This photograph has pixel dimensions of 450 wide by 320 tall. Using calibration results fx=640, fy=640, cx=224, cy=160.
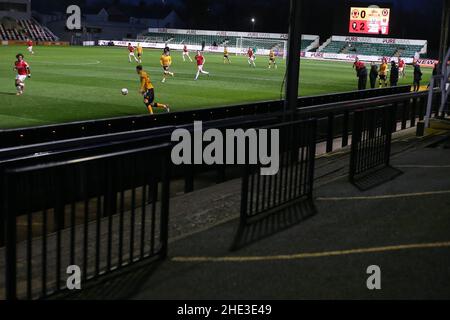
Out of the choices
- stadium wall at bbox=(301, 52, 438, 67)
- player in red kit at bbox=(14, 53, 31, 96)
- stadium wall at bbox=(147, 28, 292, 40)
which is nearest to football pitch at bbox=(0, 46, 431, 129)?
player in red kit at bbox=(14, 53, 31, 96)

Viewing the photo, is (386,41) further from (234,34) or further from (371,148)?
(371,148)

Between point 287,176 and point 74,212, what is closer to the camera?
point 74,212

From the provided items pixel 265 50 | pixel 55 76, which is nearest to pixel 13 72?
pixel 55 76

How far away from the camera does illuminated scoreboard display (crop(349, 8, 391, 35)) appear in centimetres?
6469

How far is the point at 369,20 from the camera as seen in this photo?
65.4 meters

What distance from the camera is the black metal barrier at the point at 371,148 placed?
9.71m

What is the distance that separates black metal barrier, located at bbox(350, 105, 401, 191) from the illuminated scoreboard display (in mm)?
56044

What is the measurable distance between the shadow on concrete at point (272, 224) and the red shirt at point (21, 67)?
1752 cm

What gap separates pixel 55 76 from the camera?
3331 centimetres

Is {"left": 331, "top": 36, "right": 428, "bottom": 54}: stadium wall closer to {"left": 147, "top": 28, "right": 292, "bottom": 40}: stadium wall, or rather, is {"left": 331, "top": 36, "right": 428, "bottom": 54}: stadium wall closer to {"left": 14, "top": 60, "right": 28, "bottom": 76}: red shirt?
{"left": 147, "top": 28, "right": 292, "bottom": 40}: stadium wall

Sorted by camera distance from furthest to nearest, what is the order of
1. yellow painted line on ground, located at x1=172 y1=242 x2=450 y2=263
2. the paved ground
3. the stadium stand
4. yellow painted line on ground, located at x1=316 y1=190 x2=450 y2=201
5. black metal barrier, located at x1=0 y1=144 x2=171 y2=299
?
the stadium stand → yellow painted line on ground, located at x1=316 y1=190 x2=450 y2=201 → yellow painted line on ground, located at x1=172 y1=242 x2=450 y2=263 → the paved ground → black metal barrier, located at x1=0 y1=144 x2=171 y2=299

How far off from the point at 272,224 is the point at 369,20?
6141 cm

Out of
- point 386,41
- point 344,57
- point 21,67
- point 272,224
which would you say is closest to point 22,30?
point 344,57

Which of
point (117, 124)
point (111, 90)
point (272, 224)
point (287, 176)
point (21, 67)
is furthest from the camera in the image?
point (111, 90)
